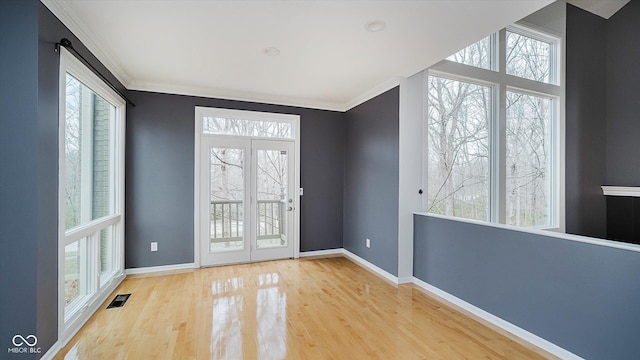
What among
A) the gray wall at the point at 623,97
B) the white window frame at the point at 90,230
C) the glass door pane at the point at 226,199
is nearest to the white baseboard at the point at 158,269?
the white window frame at the point at 90,230

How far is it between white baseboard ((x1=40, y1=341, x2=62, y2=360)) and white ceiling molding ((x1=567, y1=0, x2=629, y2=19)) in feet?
25.4

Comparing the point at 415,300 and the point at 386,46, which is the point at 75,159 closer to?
the point at 386,46

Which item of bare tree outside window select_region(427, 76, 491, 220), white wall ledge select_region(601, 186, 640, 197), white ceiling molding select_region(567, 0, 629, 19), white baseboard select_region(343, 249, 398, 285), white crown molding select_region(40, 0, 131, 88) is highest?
white ceiling molding select_region(567, 0, 629, 19)

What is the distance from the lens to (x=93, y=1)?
1998 mm

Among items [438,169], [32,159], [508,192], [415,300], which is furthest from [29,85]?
A: [508,192]

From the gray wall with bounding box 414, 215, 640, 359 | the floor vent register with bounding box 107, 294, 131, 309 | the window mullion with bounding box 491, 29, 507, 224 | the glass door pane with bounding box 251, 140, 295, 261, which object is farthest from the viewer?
the glass door pane with bounding box 251, 140, 295, 261

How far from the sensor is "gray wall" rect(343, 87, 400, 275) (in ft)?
11.7

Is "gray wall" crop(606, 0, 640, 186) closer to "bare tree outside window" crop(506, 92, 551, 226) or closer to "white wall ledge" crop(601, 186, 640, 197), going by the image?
"white wall ledge" crop(601, 186, 640, 197)

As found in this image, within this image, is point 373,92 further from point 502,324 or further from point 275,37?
point 502,324

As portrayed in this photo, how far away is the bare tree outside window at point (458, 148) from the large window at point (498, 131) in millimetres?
14

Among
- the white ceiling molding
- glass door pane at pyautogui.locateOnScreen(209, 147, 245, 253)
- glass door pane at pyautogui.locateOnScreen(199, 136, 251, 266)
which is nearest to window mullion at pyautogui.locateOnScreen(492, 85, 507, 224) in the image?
the white ceiling molding

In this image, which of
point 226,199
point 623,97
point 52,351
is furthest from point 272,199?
point 623,97

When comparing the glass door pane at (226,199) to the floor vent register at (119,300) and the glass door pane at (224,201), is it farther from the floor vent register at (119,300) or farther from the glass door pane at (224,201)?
the floor vent register at (119,300)

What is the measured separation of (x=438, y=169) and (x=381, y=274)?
1664mm
